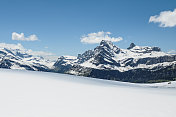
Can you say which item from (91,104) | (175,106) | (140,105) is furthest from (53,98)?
(175,106)

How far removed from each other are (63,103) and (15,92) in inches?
199

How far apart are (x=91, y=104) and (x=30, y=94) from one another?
19.0 ft

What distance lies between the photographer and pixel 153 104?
13.8 m

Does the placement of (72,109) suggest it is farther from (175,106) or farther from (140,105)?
(175,106)

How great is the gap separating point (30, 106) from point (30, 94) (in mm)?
2993

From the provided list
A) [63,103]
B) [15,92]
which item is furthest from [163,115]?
[15,92]

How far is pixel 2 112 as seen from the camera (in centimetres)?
1005

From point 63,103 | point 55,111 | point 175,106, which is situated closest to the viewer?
point 55,111

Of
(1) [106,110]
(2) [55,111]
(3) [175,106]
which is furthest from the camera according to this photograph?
(3) [175,106]

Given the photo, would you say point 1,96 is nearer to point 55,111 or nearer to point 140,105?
point 55,111

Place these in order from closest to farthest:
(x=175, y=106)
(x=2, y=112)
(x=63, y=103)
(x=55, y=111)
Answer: (x=2, y=112) < (x=55, y=111) < (x=63, y=103) < (x=175, y=106)

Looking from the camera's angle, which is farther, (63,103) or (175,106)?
(175,106)

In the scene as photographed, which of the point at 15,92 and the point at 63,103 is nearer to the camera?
the point at 63,103

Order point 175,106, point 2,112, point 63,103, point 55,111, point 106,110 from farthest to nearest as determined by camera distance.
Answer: point 175,106
point 63,103
point 106,110
point 55,111
point 2,112
